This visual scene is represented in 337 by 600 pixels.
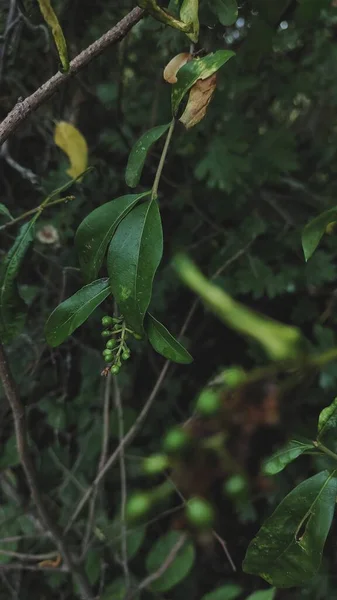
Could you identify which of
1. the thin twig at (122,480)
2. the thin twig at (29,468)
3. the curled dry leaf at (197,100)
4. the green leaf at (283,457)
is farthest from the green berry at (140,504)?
the thin twig at (122,480)

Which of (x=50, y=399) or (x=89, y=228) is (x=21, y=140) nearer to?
(x=50, y=399)

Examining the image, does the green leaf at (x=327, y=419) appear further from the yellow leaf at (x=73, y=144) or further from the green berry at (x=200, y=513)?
the yellow leaf at (x=73, y=144)

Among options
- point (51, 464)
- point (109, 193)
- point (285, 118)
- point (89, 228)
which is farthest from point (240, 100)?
point (51, 464)

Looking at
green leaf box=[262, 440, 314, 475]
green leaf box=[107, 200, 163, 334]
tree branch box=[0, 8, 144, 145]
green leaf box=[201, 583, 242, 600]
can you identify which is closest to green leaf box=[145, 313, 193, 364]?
green leaf box=[107, 200, 163, 334]

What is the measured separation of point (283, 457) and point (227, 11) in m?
0.47

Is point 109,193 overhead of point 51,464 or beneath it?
overhead

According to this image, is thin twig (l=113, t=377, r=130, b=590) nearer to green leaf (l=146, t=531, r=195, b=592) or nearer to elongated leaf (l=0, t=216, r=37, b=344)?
green leaf (l=146, t=531, r=195, b=592)

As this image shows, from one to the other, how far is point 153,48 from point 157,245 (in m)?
0.71

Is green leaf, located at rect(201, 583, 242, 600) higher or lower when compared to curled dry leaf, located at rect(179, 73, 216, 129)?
lower

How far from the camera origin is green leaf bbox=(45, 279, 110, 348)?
1.83ft

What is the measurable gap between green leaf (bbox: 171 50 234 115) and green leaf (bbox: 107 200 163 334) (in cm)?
11

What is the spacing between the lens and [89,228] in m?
0.58

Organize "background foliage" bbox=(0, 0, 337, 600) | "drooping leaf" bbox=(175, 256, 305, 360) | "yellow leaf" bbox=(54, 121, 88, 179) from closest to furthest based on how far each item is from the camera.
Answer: "drooping leaf" bbox=(175, 256, 305, 360) → "yellow leaf" bbox=(54, 121, 88, 179) → "background foliage" bbox=(0, 0, 337, 600)

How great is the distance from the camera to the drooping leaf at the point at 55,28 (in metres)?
0.48
